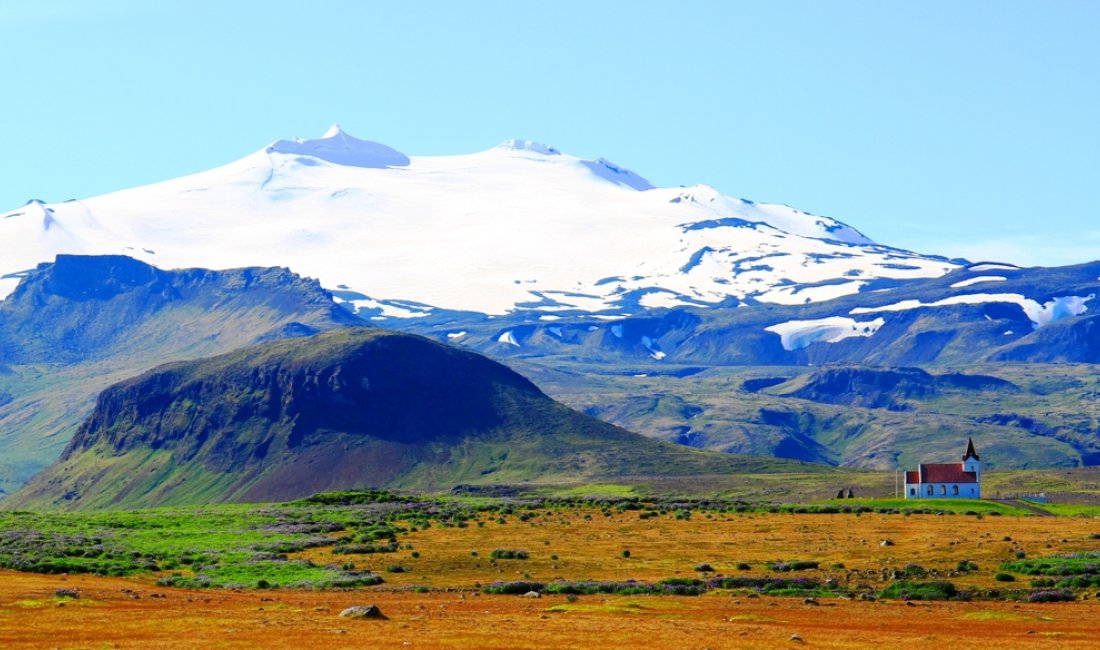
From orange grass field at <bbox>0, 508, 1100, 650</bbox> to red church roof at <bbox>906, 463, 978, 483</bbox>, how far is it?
169 ft

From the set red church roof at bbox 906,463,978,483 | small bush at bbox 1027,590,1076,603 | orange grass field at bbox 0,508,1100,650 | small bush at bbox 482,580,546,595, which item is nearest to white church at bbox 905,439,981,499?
red church roof at bbox 906,463,978,483

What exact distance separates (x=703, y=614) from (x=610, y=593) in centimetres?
1015

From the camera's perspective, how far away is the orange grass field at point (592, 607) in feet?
173

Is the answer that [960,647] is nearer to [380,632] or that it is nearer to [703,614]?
[703,614]

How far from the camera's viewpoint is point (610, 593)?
71500mm

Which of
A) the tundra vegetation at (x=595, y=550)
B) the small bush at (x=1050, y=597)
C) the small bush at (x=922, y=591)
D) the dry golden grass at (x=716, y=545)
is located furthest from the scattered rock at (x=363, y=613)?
the small bush at (x=1050, y=597)

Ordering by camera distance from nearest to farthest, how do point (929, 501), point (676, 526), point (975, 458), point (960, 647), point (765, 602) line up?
point (960, 647), point (765, 602), point (676, 526), point (929, 501), point (975, 458)

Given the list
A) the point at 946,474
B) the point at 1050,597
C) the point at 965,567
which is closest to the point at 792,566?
the point at 965,567

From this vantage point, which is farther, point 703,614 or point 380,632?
point 703,614

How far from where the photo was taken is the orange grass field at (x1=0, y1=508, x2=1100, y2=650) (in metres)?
52.7

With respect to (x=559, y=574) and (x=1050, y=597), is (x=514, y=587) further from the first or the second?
(x=1050, y=597)

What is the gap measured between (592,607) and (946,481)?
99.1m

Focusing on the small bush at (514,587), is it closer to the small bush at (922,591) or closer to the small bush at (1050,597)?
the small bush at (922,591)

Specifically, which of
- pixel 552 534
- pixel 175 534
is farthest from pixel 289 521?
pixel 552 534
